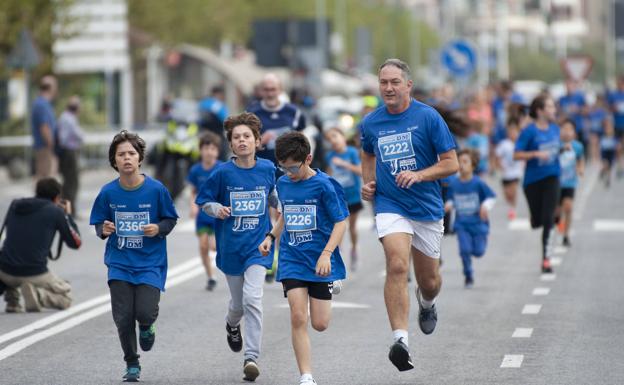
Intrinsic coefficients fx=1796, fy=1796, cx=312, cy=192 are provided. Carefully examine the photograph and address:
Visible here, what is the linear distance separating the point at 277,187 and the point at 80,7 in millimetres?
35250

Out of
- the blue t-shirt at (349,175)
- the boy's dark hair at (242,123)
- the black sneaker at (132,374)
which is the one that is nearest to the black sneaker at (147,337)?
the black sneaker at (132,374)

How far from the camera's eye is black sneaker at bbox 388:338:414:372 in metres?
9.70

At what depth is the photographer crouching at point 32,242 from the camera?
43.6 feet

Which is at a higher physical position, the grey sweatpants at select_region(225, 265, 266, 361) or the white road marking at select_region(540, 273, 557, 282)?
the grey sweatpants at select_region(225, 265, 266, 361)

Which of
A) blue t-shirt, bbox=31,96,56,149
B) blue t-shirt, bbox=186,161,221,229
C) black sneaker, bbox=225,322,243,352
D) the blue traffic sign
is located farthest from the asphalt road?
the blue traffic sign

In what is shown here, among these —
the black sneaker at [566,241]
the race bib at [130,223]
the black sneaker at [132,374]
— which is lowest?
the black sneaker at [566,241]

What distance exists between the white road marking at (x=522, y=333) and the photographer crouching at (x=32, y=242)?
3.35 m

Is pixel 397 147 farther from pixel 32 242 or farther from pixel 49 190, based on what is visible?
pixel 32 242

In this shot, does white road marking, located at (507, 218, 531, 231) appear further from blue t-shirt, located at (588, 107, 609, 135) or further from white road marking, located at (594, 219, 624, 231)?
blue t-shirt, located at (588, 107, 609, 135)

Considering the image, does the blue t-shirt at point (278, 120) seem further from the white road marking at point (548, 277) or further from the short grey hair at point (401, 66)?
the short grey hair at point (401, 66)

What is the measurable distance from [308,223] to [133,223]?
1069mm

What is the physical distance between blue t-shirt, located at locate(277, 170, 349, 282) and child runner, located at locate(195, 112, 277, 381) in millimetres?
552

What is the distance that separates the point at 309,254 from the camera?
9.66 metres

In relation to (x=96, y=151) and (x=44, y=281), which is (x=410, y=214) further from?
(x=96, y=151)
